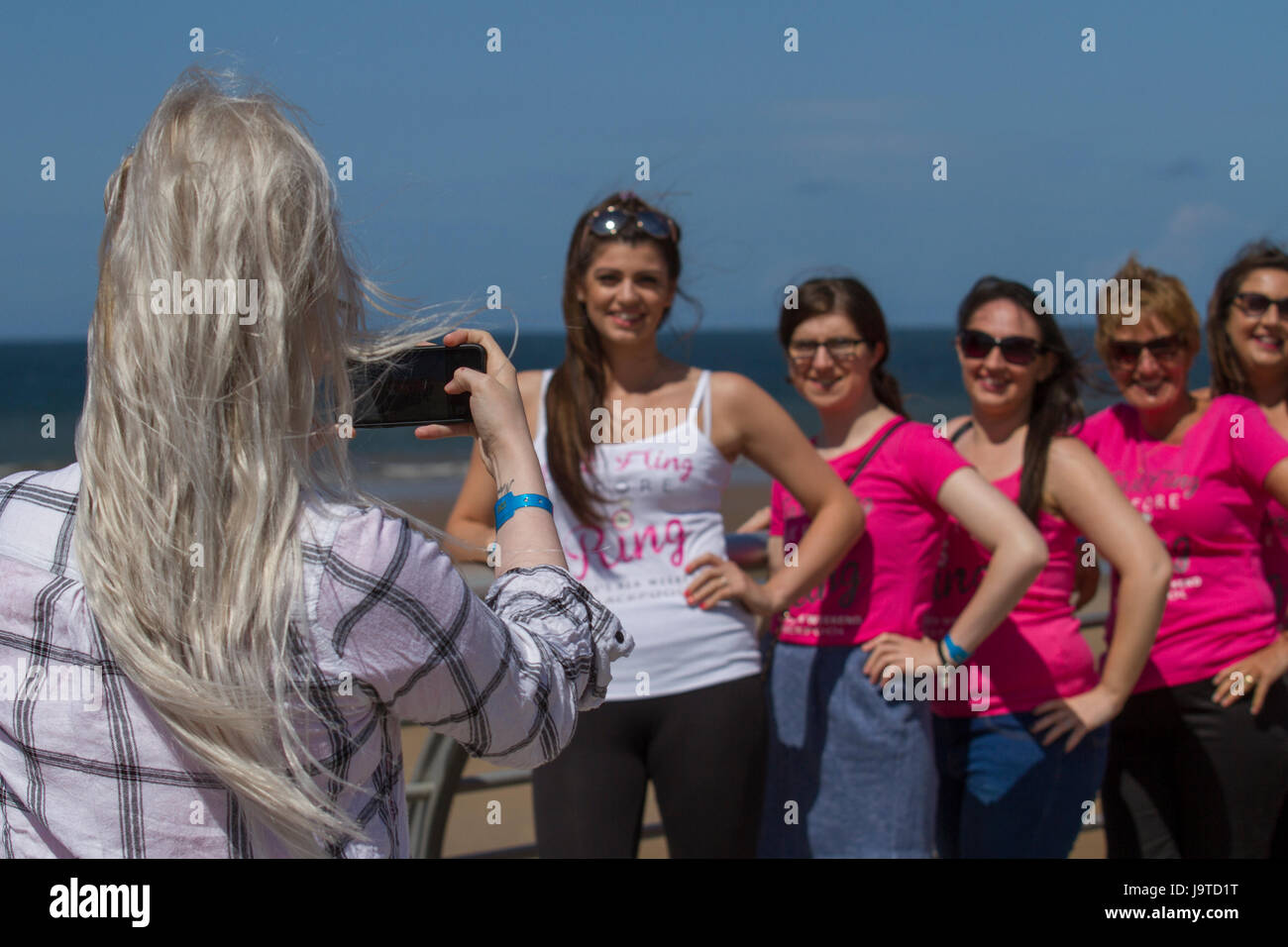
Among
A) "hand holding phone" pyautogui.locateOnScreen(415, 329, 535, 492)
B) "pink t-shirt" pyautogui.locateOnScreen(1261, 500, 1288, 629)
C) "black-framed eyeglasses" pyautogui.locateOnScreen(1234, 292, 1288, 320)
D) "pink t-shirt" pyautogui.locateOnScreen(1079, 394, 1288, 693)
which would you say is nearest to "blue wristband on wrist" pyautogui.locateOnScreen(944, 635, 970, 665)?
"pink t-shirt" pyautogui.locateOnScreen(1079, 394, 1288, 693)

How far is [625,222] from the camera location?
3100mm

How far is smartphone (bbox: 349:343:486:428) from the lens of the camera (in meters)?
1.45

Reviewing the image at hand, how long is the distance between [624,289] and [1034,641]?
1.38 m

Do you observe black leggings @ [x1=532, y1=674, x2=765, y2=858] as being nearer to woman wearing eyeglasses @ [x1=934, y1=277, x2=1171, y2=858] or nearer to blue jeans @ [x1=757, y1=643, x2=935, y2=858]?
blue jeans @ [x1=757, y1=643, x2=935, y2=858]

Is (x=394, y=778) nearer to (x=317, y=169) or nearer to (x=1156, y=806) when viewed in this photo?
(x=317, y=169)

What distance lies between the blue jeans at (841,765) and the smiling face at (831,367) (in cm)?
67

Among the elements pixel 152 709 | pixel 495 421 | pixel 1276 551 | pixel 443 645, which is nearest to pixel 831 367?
pixel 1276 551

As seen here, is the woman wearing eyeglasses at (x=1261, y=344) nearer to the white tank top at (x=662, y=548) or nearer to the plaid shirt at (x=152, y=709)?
the white tank top at (x=662, y=548)

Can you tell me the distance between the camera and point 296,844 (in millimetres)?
1279

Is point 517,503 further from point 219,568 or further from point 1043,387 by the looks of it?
point 1043,387

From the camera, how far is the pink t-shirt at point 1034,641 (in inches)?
113

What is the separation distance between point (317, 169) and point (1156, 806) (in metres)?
2.78

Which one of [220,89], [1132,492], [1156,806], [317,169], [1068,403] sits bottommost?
[1156,806]
